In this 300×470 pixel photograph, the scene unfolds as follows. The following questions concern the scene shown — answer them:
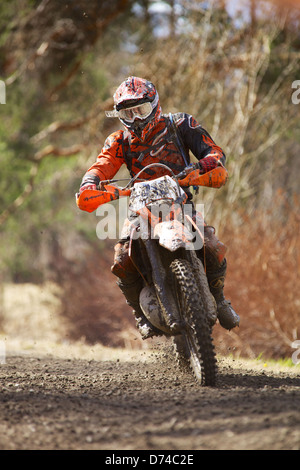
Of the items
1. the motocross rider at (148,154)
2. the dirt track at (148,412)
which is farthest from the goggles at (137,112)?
the dirt track at (148,412)

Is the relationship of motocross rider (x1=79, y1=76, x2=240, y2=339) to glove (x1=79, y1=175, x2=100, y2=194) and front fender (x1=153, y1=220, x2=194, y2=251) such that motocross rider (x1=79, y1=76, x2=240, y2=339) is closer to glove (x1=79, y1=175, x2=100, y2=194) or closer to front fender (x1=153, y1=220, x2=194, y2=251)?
glove (x1=79, y1=175, x2=100, y2=194)

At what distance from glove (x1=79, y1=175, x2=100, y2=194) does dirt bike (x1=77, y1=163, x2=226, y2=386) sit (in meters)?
0.08

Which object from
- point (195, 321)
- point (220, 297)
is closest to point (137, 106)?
point (220, 297)

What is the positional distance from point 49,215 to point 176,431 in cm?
1864

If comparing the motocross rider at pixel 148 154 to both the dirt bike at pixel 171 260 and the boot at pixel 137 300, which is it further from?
the dirt bike at pixel 171 260

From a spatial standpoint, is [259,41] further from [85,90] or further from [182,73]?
[85,90]

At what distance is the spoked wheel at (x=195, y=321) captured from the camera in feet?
14.5

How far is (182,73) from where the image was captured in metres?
13.5

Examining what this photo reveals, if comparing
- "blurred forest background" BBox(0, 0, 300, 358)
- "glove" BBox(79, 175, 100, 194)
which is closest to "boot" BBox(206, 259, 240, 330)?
"glove" BBox(79, 175, 100, 194)

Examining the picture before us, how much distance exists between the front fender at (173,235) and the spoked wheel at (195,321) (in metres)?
0.16

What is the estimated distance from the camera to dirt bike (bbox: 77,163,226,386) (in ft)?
14.7

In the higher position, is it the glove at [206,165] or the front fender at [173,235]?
the glove at [206,165]

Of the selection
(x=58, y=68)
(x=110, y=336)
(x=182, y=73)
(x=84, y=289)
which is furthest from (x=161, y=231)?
(x=58, y=68)

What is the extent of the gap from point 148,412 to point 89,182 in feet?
6.96
